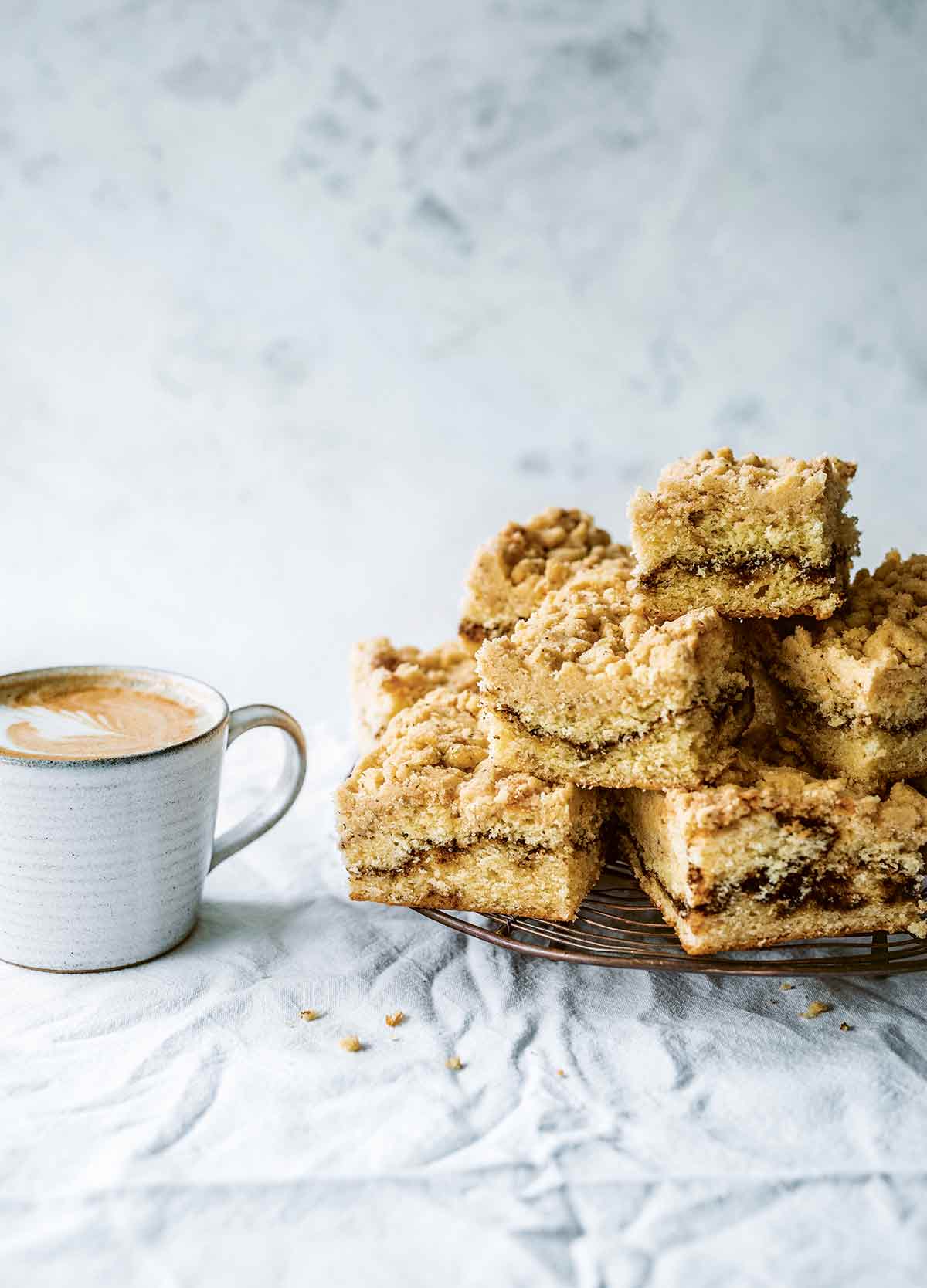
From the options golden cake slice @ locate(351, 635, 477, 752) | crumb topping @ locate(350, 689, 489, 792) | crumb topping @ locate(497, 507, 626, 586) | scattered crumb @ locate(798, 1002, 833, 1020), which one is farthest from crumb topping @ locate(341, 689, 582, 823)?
scattered crumb @ locate(798, 1002, 833, 1020)

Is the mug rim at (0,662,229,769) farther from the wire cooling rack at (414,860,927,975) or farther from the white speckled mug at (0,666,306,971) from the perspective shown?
the wire cooling rack at (414,860,927,975)

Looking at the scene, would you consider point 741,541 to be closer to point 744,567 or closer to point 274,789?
point 744,567

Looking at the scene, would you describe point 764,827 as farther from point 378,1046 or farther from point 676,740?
point 378,1046

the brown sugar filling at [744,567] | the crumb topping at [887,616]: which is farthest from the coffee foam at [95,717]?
the crumb topping at [887,616]

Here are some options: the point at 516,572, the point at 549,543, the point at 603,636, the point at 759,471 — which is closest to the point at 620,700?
the point at 603,636

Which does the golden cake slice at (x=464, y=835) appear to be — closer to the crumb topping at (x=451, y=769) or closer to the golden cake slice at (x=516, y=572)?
the crumb topping at (x=451, y=769)
